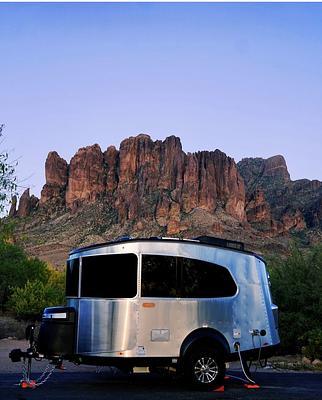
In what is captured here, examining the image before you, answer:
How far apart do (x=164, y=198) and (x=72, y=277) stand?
131m

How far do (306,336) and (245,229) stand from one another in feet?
349

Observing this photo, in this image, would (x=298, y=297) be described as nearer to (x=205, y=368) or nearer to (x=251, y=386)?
(x=251, y=386)

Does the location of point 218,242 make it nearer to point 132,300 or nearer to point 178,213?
point 132,300

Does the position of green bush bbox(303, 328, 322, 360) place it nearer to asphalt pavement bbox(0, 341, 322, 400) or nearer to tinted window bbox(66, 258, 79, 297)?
asphalt pavement bbox(0, 341, 322, 400)

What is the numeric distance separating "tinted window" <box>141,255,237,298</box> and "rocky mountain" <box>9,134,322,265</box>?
8896 centimetres

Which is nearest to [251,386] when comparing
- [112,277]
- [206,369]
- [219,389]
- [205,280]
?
[219,389]

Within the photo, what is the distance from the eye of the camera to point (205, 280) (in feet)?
37.2

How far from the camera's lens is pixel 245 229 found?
125 metres

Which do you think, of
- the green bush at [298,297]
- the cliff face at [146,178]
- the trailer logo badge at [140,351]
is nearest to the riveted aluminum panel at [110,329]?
the trailer logo badge at [140,351]

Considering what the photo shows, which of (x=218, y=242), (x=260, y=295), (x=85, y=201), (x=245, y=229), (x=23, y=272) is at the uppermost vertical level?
(x=85, y=201)

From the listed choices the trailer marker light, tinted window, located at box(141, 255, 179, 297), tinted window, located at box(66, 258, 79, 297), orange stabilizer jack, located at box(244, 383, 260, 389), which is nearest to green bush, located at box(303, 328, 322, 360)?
orange stabilizer jack, located at box(244, 383, 260, 389)

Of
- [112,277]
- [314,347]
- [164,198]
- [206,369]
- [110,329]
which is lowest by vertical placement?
[206,369]

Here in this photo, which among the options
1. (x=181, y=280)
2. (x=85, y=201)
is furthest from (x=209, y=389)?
(x=85, y=201)

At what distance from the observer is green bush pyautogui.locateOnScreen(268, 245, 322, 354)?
19922 mm
